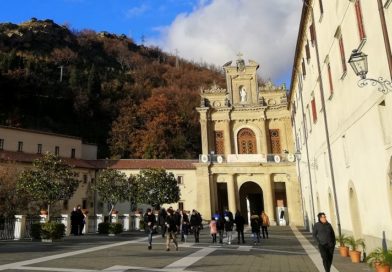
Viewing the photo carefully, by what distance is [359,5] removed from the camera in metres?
11.0

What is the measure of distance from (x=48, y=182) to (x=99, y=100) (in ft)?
158

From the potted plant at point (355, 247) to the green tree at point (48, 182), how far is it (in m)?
20.6

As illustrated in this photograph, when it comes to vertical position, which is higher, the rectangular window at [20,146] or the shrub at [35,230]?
the rectangular window at [20,146]

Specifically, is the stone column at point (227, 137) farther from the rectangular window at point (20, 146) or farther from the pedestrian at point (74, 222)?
the rectangular window at point (20, 146)

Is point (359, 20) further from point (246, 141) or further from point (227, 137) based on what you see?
point (246, 141)

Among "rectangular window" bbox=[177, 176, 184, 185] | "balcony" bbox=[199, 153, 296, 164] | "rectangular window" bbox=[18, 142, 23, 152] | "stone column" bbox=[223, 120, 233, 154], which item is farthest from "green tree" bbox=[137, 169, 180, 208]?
"rectangular window" bbox=[18, 142, 23, 152]

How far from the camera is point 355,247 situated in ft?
44.0

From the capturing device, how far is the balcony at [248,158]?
41.7 meters

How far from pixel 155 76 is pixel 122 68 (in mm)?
14058

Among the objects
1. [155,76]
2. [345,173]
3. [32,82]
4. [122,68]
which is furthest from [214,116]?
[122,68]

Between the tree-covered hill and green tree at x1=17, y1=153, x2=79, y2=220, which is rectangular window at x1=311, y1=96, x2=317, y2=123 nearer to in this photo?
green tree at x1=17, y1=153, x2=79, y2=220

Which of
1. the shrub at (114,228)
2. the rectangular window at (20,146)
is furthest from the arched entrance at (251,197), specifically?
the rectangular window at (20,146)

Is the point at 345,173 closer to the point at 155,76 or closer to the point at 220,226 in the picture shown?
the point at 220,226

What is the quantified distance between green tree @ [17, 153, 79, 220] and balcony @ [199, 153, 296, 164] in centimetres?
1708
